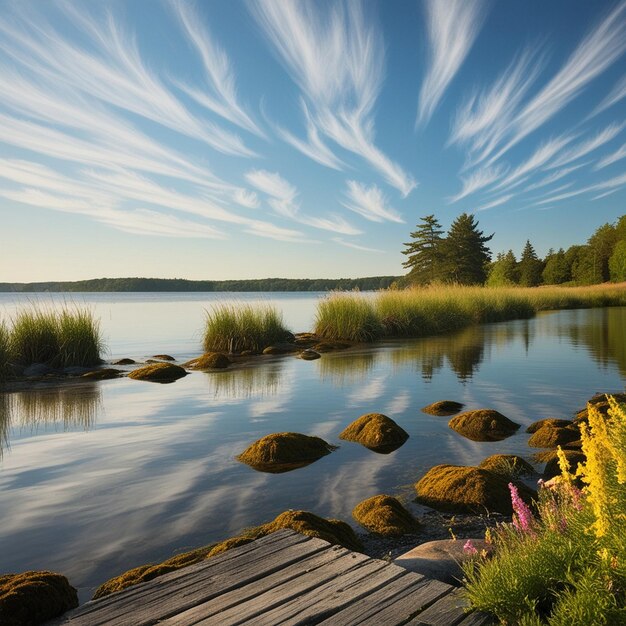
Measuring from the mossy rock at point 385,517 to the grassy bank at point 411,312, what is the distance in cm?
1723

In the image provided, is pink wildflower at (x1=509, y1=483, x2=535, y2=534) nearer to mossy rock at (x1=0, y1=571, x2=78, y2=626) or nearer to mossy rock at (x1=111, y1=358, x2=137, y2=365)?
mossy rock at (x1=0, y1=571, x2=78, y2=626)

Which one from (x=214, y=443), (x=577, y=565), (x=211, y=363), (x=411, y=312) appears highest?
(x=411, y=312)

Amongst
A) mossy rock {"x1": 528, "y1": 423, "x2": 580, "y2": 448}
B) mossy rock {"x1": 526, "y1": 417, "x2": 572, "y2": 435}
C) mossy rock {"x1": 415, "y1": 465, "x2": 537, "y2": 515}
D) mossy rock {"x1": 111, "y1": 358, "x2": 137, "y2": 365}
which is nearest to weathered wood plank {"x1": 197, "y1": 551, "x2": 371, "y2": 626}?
mossy rock {"x1": 415, "y1": 465, "x2": 537, "y2": 515}

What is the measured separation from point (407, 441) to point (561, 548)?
4959 millimetres

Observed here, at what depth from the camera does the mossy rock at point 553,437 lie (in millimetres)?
7124

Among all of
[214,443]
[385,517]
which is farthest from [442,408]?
[385,517]

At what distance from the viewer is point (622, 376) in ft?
43.2

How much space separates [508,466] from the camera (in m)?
5.99

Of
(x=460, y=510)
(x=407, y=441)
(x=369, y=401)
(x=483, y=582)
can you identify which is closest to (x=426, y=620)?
(x=483, y=582)

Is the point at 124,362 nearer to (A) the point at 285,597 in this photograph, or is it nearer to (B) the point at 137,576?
(B) the point at 137,576

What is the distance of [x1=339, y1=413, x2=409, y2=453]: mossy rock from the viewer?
→ 7.27m

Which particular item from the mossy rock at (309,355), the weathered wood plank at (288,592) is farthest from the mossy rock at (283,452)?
the mossy rock at (309,355)

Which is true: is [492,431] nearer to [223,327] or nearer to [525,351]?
[525,351]

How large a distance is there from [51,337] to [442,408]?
11350 millimetres
